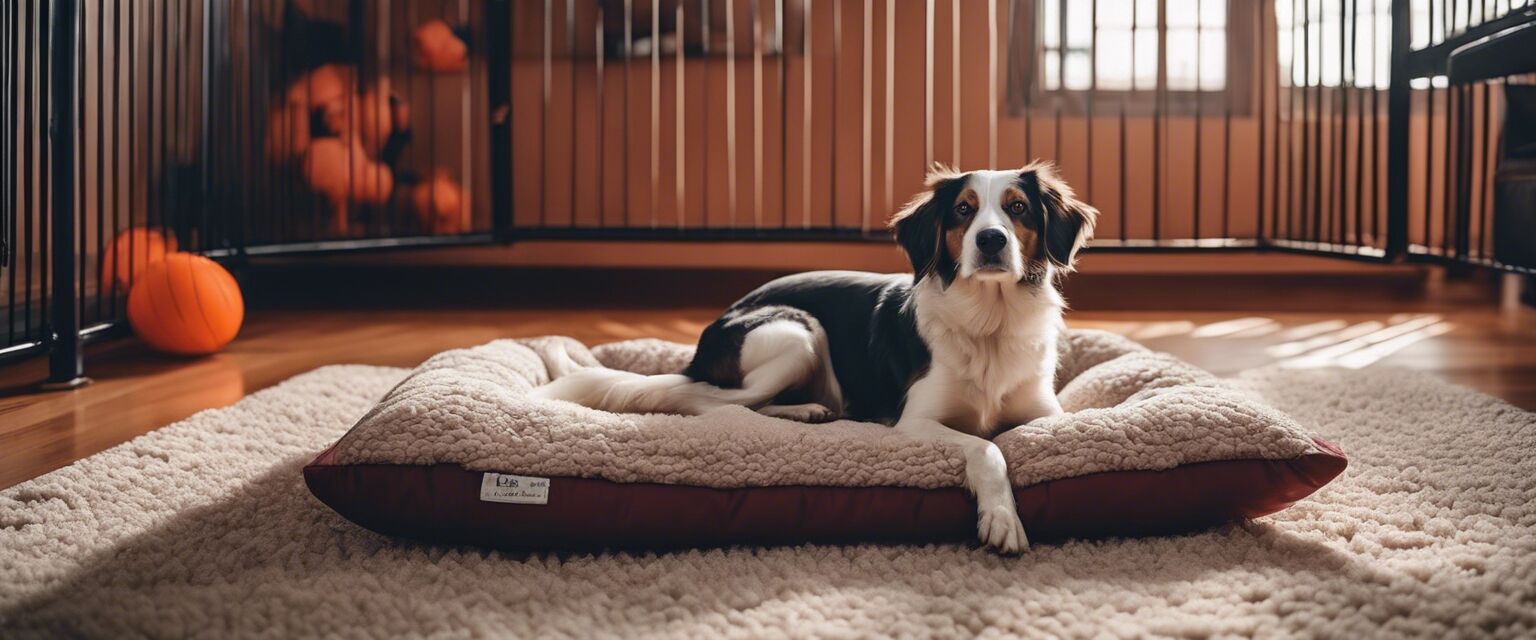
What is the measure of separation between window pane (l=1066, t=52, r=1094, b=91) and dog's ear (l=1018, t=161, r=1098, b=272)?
128 inches

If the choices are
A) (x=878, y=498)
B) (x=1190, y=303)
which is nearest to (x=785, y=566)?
(x=878, y=498)

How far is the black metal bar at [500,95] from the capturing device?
4207 mm

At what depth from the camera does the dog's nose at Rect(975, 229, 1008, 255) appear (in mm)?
1708

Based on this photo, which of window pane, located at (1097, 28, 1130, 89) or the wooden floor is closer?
the wooden floor

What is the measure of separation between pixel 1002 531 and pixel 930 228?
1.97 feet

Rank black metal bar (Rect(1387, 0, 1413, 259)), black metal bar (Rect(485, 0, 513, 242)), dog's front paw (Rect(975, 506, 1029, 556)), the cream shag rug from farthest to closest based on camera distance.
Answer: black metal bar (Rect(485, 0, 513, 242)) < black metal bar (Rect(1387, 0, 1413, 259)) < dog's front paw (Rect(975, 506, 1029, 556)) < the cream shag rug

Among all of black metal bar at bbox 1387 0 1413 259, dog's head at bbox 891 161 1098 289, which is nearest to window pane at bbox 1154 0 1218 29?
black metal bar at bbox 1387 0 1413 259

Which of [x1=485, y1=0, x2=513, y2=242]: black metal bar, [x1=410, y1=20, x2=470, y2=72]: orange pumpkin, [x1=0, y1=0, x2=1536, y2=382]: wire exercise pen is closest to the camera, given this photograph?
[x1=485, y1=0, x2=513, y2=242]: black metal bar

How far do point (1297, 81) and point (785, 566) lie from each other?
4211mm

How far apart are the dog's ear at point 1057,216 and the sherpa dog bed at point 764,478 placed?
37 centimetres

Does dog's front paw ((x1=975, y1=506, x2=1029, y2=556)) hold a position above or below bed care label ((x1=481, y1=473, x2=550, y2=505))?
below

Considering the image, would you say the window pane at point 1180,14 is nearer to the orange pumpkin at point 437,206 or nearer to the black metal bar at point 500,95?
the black metal bar at point 500,95

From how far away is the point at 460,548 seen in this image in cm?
146

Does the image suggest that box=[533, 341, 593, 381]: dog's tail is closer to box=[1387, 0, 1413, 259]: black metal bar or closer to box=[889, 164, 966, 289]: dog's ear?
box=[889, 164, 966, 289]: dog's ear
